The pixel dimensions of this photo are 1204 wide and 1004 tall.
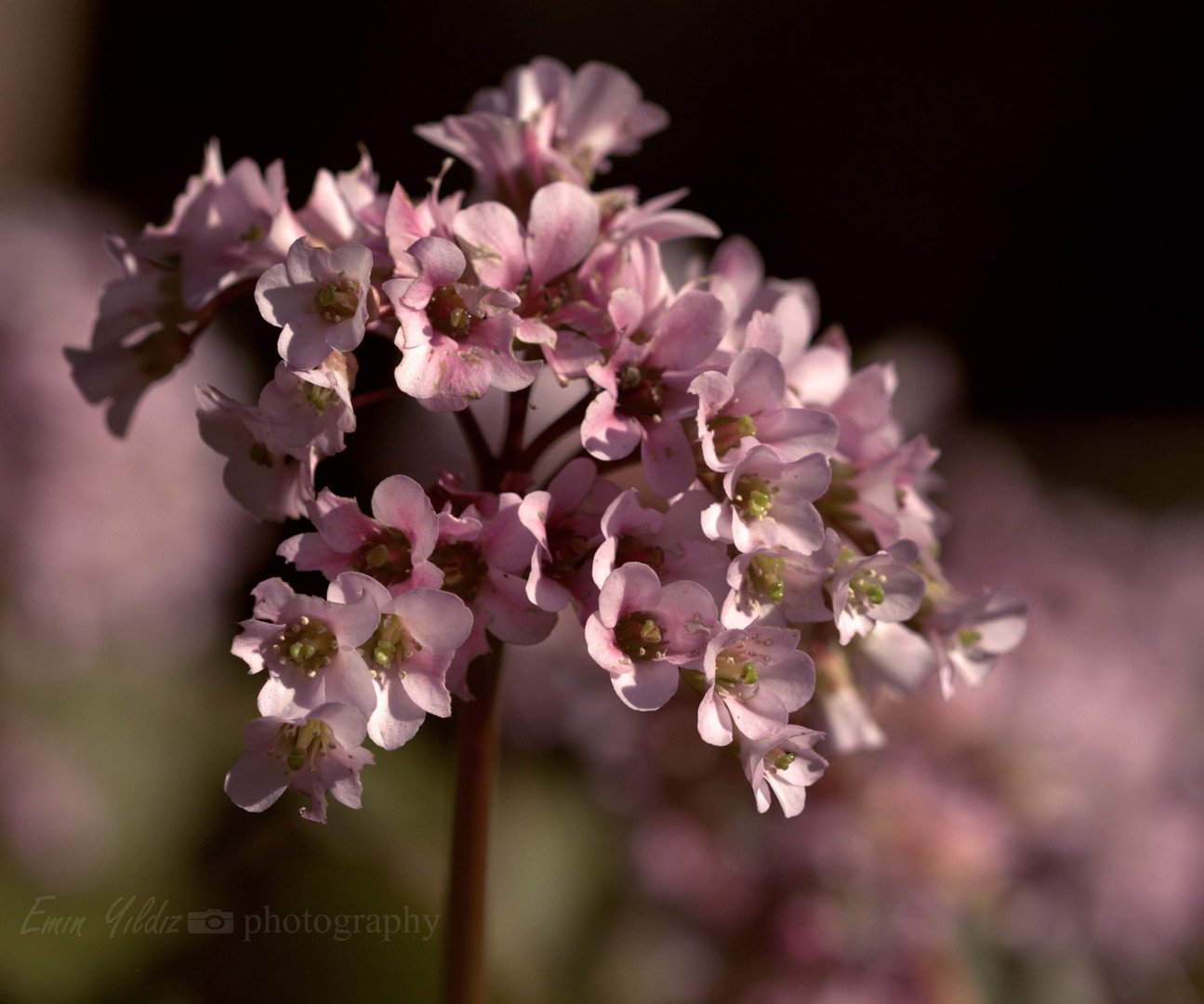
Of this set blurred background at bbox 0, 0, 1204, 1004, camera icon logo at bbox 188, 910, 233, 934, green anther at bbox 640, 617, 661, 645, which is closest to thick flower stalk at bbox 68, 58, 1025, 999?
green anther at bbox 640, 617, 661, 645

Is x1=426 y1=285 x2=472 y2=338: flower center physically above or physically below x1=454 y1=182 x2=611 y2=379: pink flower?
below

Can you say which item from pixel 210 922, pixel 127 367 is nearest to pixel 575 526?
pixel 127 367

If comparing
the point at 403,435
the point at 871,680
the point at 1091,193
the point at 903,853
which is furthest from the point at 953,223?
the point at 871,680

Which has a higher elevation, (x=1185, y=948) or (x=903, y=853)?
(x=903, y=853)

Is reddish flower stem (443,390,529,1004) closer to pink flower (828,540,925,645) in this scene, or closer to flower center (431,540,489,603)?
flower center (431,540,489,603)

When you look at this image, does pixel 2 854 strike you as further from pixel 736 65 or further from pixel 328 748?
pixel 736 65

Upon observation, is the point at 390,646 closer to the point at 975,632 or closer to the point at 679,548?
the point at 679,548

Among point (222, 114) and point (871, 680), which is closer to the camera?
point (871, 680)

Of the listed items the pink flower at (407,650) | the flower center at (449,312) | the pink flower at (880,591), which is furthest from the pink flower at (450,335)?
Result: the pink flower at (880,591)
